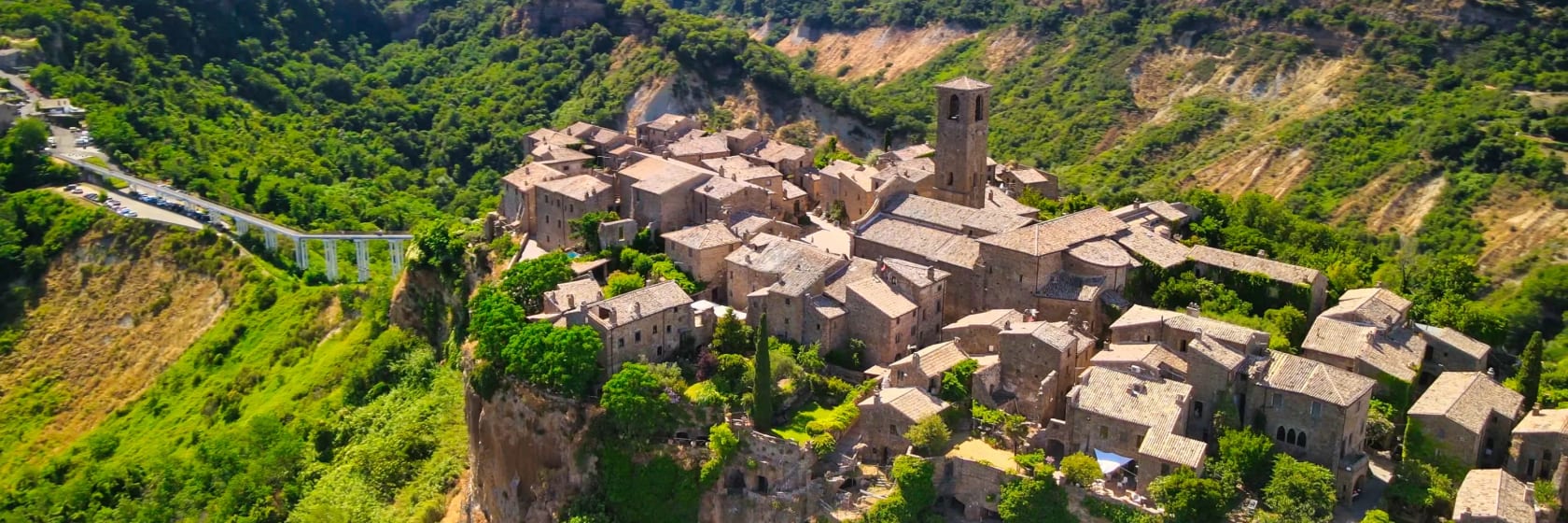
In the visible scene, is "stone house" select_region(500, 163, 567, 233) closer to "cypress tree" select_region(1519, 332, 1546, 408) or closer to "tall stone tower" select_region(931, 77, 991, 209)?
"tall stone tower" select_region(931, 77, 991, 209)

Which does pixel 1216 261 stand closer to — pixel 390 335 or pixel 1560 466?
pixel 1560 466

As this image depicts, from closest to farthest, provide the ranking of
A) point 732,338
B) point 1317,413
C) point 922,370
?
point 1317,413 → point 922,370 → point 732,338

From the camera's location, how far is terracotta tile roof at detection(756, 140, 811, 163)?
7512cm

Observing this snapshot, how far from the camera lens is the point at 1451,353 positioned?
165ft

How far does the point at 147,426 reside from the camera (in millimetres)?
81750

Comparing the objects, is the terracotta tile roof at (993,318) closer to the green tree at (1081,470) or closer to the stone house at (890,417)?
the stone house at (890,417)

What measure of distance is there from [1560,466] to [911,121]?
69.0 m

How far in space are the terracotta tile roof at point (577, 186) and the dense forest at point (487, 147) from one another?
6694 millimetres

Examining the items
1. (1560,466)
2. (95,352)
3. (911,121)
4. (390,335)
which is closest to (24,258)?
(95,352)

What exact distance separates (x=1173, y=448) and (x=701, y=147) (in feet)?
128

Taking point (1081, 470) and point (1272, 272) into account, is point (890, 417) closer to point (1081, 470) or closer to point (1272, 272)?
point (1081, 470)

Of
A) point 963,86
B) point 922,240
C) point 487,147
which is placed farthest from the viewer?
point 487,147

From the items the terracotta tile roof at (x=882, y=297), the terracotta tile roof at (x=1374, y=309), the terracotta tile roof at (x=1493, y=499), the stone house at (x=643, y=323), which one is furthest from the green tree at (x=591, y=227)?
the terracotta tile roof at (x=1493, y=499)

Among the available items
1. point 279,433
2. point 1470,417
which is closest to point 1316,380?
point 1470,417
